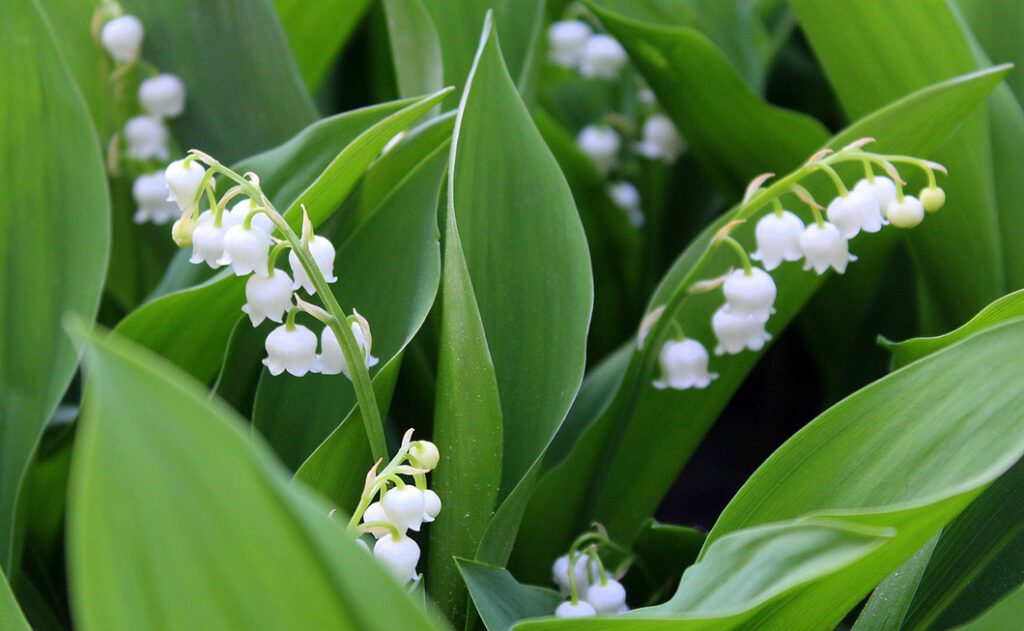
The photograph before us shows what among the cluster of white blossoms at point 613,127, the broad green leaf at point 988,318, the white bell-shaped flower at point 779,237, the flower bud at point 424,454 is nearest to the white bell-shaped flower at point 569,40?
the cluster of white blossoms at point 613,127

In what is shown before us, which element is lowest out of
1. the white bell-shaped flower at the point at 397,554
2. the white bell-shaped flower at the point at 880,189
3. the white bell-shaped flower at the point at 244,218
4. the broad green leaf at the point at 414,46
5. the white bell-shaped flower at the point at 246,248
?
the white bell-shaped flower at the point at 397,554

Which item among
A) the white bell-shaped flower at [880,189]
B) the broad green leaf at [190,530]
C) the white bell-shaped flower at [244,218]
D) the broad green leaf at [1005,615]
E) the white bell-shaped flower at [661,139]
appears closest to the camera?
the broad green leaf at [190,530]

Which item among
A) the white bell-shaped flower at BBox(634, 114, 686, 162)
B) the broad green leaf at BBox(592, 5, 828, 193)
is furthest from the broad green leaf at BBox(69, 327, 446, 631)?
the white bell-shaped flower at BBox(634, 114, 686, 162)

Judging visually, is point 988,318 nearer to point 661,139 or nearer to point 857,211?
point 857,211

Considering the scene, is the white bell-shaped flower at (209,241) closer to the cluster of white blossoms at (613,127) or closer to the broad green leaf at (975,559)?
the broad green leaf at (975,559)

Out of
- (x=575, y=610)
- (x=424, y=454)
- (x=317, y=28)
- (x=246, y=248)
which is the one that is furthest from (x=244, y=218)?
(x=317, y=28)
